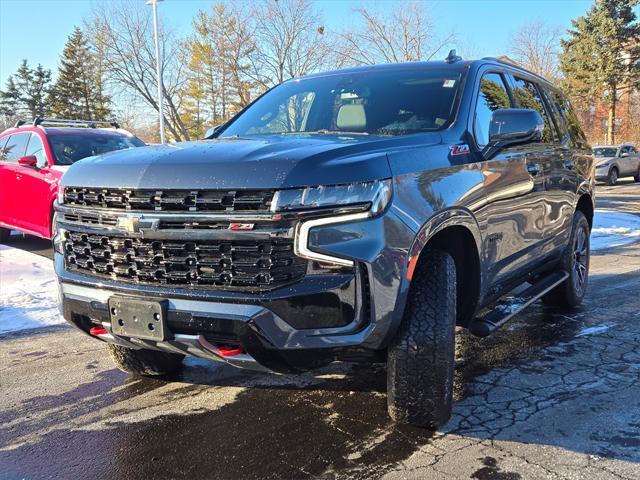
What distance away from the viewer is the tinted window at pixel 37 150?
301 inches

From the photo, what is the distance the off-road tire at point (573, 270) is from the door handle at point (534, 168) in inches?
46.4

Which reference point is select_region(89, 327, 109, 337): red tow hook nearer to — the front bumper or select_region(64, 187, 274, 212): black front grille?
the front bumper

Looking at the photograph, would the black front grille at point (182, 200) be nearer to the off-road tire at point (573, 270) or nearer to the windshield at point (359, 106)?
the windshield at point (359, 106)

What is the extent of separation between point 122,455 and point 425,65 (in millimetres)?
3007

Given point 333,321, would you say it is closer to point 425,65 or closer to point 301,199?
point 301,199

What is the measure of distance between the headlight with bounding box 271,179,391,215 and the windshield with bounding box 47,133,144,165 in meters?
6.15

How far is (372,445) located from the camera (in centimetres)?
276

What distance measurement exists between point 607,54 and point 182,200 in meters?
43.3

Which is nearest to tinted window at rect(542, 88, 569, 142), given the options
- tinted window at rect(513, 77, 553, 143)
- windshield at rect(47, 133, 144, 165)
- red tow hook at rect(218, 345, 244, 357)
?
tinted window at rect(513, 77, 553, 143)

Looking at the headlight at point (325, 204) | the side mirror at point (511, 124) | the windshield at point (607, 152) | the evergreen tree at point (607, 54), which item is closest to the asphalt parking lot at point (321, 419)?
the headlight at point (325, 204)

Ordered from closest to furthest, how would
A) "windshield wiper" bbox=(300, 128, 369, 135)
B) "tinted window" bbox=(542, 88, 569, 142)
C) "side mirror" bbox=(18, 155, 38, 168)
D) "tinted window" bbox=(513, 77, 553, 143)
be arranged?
1. "windshield wiper" bbox=(300, 128, 369, 135)
2. "tinted window" bbox=(513, 77, 553, 143)
3. "tinted window" bbox=(542, 88, 569, 142)
4. "side mirror" bbox=(18, 155, 38, 168)

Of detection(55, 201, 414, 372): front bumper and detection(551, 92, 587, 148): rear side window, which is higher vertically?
detection(551, 92, 587, 148): rear side window

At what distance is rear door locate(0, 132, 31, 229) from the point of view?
8047 millimetres

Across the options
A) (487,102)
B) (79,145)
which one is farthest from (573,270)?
(79,145)
